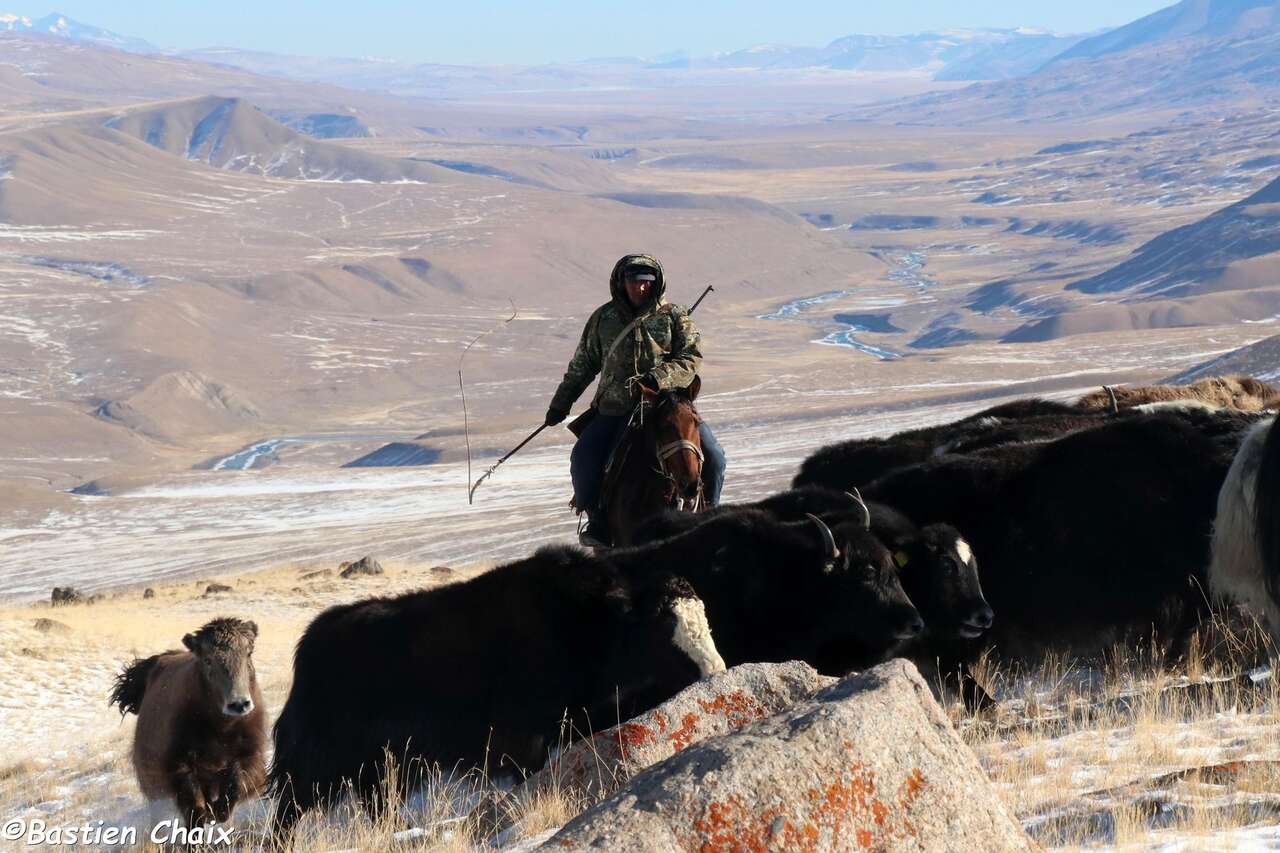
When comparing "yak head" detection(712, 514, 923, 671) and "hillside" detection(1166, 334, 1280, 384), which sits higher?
"yak head" detection(712, 514, 923, 671)

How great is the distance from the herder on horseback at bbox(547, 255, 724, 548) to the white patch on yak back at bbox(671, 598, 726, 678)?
13.1 ft

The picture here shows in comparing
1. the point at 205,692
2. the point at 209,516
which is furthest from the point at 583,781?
the point at 209,516

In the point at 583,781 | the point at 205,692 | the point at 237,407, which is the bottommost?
the point at 237,407

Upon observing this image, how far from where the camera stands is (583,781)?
19.1 feet

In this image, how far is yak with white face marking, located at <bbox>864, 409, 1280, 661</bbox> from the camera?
28.3ft

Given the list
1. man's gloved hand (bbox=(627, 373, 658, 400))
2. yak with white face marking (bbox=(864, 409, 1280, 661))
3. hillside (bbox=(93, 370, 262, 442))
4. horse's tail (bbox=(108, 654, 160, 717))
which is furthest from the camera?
hillside (bbox=(93, 370, 262, 442))

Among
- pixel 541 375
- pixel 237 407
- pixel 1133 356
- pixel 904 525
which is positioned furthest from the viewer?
pixel 541 375

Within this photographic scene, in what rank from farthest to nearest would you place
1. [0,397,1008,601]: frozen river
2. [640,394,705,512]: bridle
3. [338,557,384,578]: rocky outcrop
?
1. [0,397,1008,601]: frozen river
2. [338,557,384,578]: rocky outcrop
3. [640,394,705,512]: bridle

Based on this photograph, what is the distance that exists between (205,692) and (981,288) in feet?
405

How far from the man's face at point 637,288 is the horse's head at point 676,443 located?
2.44 ft

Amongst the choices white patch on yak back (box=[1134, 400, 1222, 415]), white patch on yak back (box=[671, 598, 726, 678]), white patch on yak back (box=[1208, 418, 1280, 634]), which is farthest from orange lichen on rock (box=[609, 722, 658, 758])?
white patch on yak back (box=[1134, 400, 1222, 415])

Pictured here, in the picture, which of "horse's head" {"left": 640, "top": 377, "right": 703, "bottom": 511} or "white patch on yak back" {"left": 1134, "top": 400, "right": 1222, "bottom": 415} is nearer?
"white patch on yak back" {"left": 1134, "top": 400, "right": 1222, "bottom": 415}

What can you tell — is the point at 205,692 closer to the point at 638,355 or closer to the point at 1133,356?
the point at 638,355

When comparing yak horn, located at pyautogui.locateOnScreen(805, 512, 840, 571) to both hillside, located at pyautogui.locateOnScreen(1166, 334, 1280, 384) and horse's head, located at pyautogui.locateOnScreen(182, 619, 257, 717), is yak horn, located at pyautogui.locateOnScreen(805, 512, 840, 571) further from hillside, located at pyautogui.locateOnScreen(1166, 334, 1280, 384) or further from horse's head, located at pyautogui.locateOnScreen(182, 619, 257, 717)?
hillside, located at pyautogui.locateOnScreen(1166, 334, 1280, 384)
